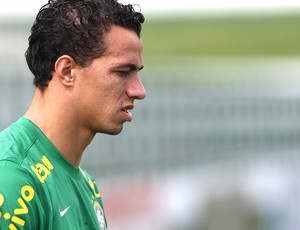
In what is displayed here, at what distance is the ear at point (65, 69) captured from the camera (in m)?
3.70

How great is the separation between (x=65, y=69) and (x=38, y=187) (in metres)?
0.49

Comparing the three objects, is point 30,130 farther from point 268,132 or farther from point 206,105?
point 268,132

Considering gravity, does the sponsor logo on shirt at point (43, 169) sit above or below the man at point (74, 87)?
below

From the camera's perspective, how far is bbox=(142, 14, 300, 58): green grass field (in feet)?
196

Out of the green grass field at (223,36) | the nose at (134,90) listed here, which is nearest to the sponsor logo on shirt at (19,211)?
the nose at (134,90)

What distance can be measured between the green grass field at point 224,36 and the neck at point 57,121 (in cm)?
5067

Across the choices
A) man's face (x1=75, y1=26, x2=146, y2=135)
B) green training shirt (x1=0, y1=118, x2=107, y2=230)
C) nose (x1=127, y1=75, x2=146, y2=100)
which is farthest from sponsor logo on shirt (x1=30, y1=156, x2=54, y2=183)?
nose (x1=127, y1=75, x2=146, y2=100)

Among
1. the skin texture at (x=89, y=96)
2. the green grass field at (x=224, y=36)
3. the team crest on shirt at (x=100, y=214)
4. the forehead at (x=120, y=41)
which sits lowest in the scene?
the team crest on shirt at (x=100, y=214)

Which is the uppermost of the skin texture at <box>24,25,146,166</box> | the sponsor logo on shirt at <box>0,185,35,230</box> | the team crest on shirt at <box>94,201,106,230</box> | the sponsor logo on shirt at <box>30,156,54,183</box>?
the skin texture at <box>24,25,146,166</box>

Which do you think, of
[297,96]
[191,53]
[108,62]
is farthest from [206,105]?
[191,53]

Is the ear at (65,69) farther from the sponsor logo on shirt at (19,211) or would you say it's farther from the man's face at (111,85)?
the sponsor logo on shirt at (19,211)

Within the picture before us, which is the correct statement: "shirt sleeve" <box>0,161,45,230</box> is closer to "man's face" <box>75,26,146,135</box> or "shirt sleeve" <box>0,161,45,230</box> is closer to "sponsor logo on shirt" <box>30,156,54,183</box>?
"sponsor logo on shirt" <box>30,156,54,183</box>

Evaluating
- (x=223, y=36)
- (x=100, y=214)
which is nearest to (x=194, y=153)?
(x=100, y=214)

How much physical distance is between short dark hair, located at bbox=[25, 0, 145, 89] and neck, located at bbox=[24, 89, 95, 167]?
0.08 meters
